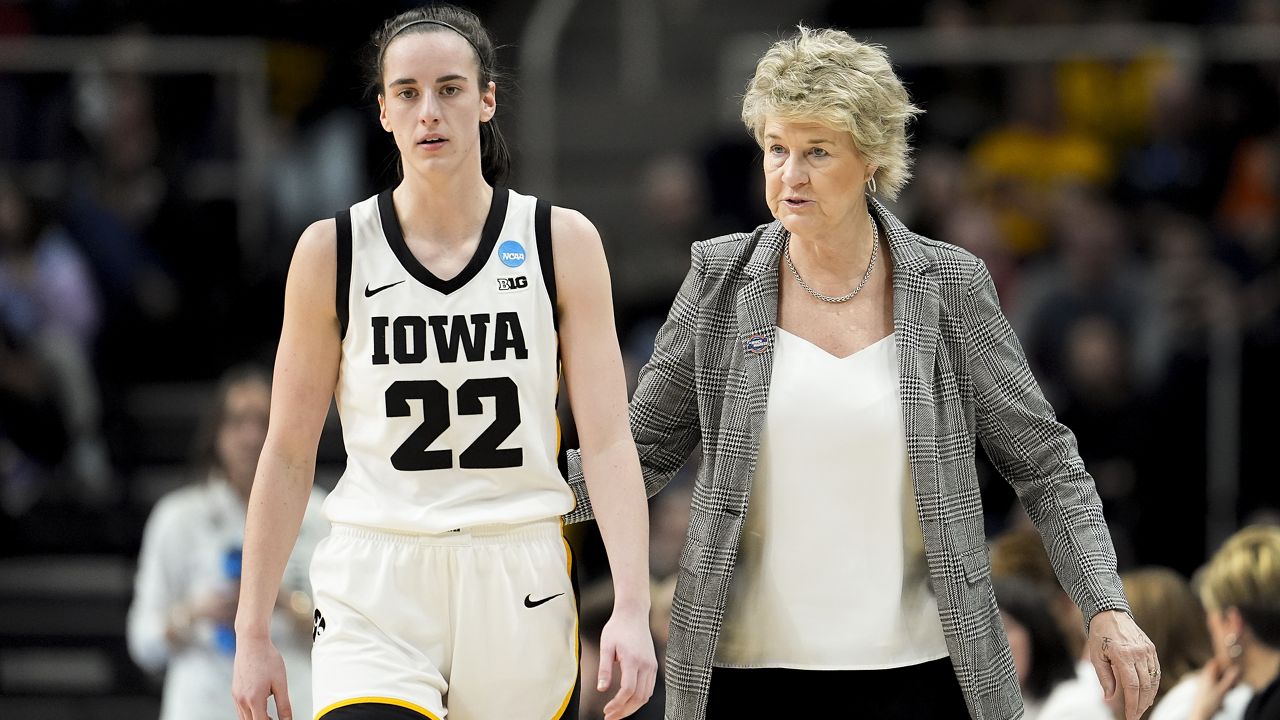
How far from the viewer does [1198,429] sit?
934 cm

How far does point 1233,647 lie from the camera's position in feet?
17.2

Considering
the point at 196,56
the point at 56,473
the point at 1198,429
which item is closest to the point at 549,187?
the point at 196,56

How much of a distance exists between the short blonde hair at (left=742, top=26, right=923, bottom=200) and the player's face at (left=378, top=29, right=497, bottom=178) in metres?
0.65

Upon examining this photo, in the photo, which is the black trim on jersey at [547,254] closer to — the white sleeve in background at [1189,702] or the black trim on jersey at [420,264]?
the black trim on jersey at [420,264]

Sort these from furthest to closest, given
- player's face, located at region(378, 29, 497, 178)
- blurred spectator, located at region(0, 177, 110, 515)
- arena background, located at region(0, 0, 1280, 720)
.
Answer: blurred spectator, located at region(0, 177, 110, 515) < arena background, located at region(0, 0, 1280, 720) < player's face, located at region(378, 29, 497, 178)

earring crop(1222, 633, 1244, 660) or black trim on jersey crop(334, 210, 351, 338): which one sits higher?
black trim on jersey crop(334, 210, 351, 338)

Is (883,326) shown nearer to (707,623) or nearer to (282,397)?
(707,623)

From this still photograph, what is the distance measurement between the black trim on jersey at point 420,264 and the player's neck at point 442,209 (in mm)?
20

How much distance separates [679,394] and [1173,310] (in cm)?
608

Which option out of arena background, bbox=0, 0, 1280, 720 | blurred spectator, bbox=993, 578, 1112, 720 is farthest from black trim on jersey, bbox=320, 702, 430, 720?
arena background, bbox=0, 0, 1280, 720

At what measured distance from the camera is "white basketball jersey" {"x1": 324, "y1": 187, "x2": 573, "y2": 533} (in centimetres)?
391

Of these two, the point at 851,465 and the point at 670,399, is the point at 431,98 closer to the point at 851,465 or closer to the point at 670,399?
the point at 670,399

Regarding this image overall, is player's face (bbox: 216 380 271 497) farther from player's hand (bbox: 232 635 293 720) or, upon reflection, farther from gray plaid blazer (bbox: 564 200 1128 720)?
player's hand (bbox: 232 635 293 720)

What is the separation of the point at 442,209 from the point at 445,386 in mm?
392
